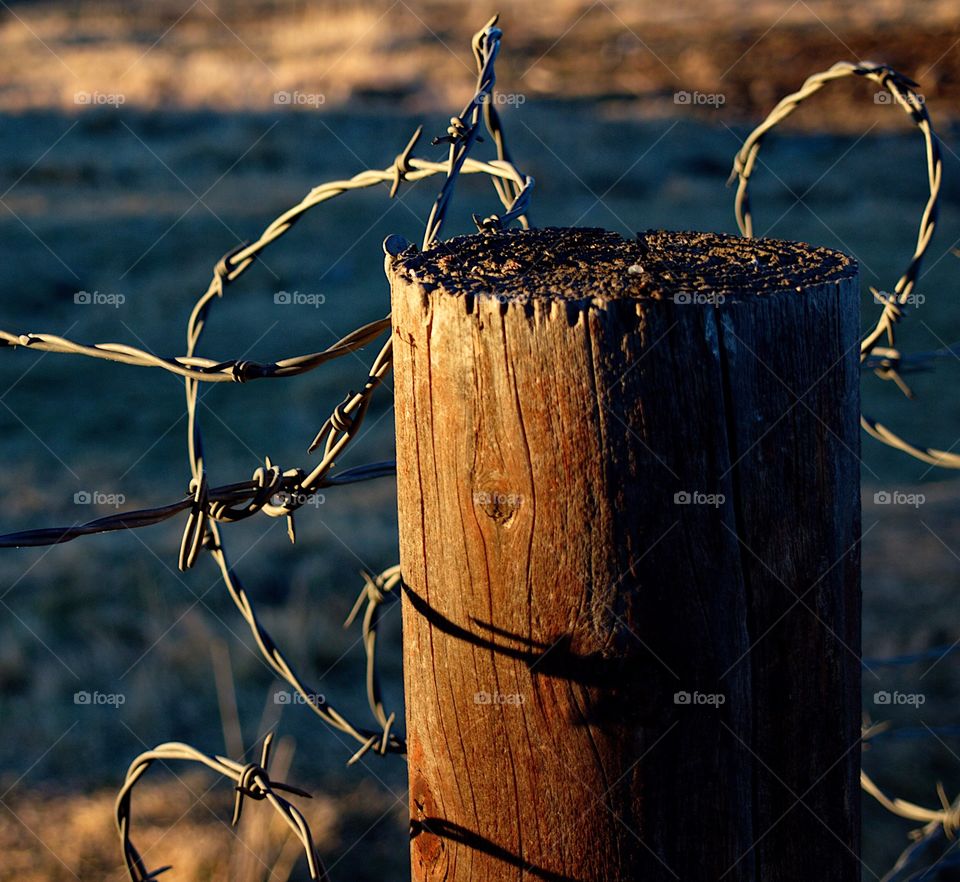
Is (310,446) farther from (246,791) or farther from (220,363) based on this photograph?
(246,791)

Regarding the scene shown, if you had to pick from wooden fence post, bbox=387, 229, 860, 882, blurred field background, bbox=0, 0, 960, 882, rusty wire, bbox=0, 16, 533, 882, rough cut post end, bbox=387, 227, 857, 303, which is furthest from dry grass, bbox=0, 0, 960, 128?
wooden fence post, bbox=387, 229, 860, 882

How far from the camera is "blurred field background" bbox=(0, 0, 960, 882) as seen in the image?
3.23 metres

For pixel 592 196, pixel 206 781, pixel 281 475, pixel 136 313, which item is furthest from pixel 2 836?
pixel 592 196

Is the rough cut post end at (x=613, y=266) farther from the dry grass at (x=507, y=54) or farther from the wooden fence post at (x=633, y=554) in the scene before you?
the dry grass at (x=507, y=54)

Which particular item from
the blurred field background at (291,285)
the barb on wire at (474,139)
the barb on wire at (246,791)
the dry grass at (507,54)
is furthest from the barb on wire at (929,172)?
the dry grass at (507,54)

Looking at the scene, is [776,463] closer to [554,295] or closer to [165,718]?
[554,295]

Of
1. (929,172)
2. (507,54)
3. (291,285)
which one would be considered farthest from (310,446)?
(507,54)

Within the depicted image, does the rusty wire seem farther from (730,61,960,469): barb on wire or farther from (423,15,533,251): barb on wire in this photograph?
(730,61,960,469): barb on wire

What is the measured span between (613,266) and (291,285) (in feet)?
24.8

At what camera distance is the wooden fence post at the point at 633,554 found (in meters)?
0.83

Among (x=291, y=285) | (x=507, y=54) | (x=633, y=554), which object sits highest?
(x=507, y=54)

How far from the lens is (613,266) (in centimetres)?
92

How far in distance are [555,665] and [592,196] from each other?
9.24 metres

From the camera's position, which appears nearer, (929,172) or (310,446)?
(310,446)
